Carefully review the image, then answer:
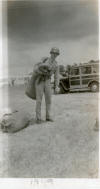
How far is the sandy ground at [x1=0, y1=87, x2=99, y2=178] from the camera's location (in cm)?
101

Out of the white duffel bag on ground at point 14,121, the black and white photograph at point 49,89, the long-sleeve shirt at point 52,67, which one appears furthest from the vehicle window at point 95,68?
the white duffel bag on ground at point 14,121

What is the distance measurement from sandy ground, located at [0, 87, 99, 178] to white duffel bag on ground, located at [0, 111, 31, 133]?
0.06 ft

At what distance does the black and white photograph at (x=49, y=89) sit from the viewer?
1020 millimetres

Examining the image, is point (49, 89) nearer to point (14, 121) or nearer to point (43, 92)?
point (43, 92)

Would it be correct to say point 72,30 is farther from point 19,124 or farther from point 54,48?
point 19,124

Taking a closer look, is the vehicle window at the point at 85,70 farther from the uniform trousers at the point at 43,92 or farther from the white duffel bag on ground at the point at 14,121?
the white duffel bag on ground at the point at 14,121

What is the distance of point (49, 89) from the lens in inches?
42.3

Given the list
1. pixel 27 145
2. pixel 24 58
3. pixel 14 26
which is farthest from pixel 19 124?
pixel 14 26

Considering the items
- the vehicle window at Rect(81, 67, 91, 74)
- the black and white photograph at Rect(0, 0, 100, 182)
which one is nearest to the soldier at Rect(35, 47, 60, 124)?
the black and white photograph at Rect(0, 0, 100, 182)

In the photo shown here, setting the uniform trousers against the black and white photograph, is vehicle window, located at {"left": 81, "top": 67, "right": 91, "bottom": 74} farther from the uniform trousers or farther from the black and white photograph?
the uniform trousers

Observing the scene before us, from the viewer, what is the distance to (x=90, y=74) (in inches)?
40.9

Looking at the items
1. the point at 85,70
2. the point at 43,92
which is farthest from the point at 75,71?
the point at 43,92

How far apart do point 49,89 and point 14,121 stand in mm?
198

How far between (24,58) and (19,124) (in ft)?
0.89
